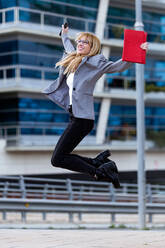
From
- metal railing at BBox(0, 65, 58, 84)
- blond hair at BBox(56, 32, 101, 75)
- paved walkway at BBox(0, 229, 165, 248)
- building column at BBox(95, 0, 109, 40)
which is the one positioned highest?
building column at BBox(95, 0, 109, 40)

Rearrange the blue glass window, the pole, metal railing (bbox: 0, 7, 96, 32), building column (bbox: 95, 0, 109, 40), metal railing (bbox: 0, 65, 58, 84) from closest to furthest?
the pole < metal railing (bbox: 0, 7, 96, 32) < metal railing (bbox: 0, 65, 58, 84) < the blue glass window < building column (bbox: 95, 0, 109, 40)

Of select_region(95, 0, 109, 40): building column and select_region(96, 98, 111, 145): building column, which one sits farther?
select_region(96, 98, 111, 145): building column

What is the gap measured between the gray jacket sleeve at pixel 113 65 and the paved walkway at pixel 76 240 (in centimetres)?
202

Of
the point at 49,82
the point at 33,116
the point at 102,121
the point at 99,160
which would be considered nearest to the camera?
the point at 99,160

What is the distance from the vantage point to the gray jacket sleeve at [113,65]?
686 centimetres

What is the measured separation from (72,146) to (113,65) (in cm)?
105

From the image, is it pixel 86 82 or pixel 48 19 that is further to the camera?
pixel 48 19

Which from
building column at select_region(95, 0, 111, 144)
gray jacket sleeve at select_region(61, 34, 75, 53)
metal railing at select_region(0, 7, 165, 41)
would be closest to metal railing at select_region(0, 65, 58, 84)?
metal railing at select_region(0, 7, 165, 41)

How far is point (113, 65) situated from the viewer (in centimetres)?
694

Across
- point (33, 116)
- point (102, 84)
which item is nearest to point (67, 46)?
point (33, 116)

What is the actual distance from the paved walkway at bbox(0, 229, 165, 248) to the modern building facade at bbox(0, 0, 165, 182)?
2048 cm

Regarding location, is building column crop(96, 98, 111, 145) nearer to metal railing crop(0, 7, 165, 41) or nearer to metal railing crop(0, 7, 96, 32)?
metal railing crop(0, 7, 165, 41)

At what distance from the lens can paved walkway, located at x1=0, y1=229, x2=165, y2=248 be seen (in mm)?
7020

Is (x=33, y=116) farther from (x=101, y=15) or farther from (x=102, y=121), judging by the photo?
(x=101, y=15)
